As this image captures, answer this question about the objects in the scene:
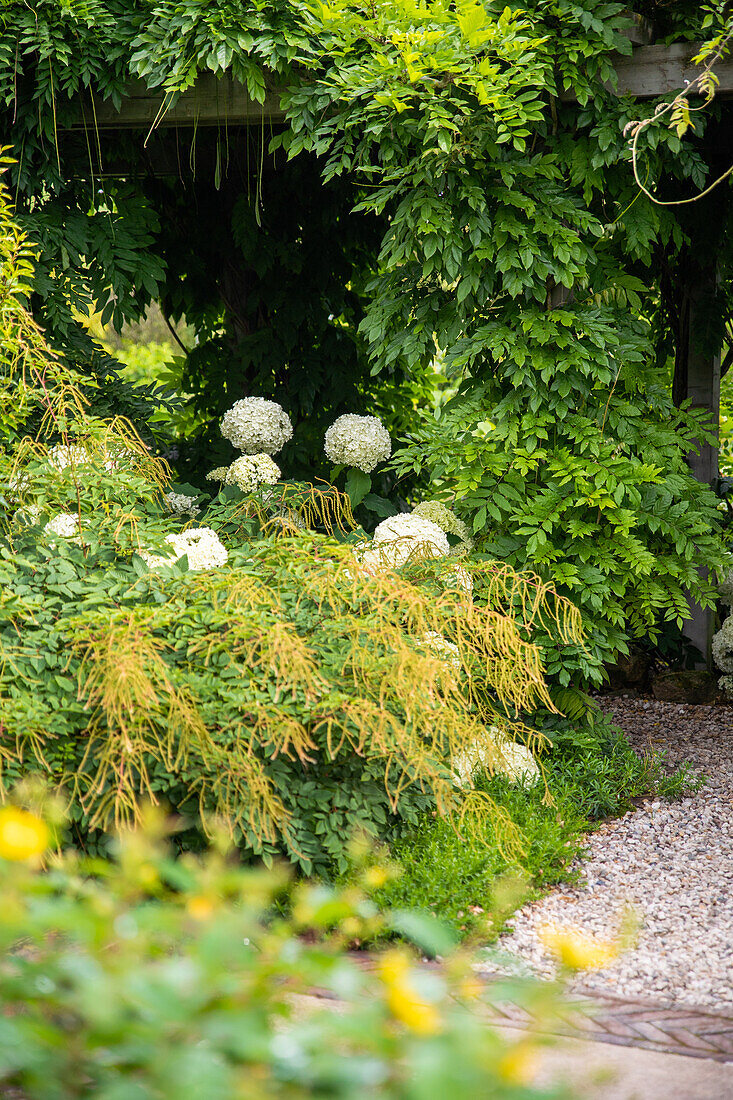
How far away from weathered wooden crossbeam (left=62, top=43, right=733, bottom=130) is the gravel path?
2.44 m

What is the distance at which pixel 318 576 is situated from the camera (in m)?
2.75

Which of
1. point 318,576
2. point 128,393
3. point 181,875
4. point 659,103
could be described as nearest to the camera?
point 181,875

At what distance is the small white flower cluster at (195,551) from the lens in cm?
287

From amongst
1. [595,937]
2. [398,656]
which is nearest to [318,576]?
[398,656]

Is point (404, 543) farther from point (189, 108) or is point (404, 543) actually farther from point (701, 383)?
point (701, 383)

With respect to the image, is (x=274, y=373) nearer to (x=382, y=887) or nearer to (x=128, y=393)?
(x=128, y=393)

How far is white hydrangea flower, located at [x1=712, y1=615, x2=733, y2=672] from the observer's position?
175 inches

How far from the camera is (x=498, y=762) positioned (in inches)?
116

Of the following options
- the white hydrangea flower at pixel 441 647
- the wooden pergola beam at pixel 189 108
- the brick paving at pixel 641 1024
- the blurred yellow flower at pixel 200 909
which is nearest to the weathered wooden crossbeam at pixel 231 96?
the wooden pergola beam at pixel 189 108

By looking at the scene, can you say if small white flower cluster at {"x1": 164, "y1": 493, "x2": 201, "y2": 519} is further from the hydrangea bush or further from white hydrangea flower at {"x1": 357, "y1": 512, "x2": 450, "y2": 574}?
white hydrangea flower at {"x1": 357, "y1": 512, "x2": 450, "y2": 574}

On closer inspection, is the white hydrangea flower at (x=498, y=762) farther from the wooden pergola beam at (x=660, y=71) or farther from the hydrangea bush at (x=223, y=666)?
the wooden pergola beam at (x=660, y=71)

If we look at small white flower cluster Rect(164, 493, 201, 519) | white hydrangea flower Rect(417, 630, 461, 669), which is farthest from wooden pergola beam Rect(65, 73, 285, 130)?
white hydrangea flower Rect(417, 630, 461, 669)

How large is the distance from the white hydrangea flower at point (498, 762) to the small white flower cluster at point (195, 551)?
948mm

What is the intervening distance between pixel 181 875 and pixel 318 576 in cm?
161
